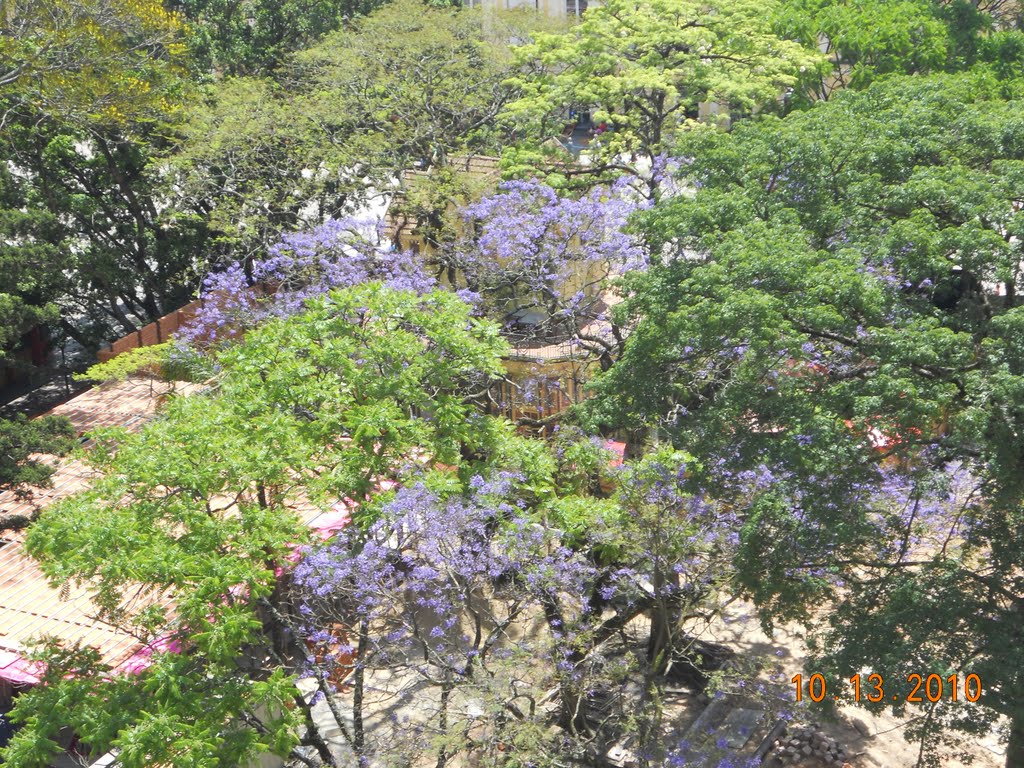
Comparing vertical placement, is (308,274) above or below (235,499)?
above

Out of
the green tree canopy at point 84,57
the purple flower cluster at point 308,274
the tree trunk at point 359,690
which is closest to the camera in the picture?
the tree trunk at point 359,690

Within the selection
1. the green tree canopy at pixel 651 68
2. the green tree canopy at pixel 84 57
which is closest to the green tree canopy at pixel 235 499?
the green tree canopy at pixel 84 57

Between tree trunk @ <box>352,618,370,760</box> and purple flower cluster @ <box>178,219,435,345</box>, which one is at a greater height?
purple flower cluster @ <box>178,219,435,345</box>

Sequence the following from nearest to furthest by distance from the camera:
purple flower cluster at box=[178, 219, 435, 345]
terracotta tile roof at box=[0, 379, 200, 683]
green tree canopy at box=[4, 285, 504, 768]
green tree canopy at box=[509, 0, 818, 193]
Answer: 1. green tree canopy at box=[4, 285, 504, 768]
2. terracotta tile roof at box=[0, 379, 200, 683]
3. purple flower cluster at box=[178, 219, 435, 345]
4. green tree canopy at box=[509, 0, 818, 193]

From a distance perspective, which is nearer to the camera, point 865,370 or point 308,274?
point 865,370

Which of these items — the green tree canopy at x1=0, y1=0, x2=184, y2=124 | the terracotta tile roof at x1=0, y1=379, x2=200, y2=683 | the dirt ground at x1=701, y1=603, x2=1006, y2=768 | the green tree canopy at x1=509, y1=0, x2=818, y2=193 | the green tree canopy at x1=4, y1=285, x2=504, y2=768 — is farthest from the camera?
the green tree canopy at x1=509, y1=0, x2=818, y2=193

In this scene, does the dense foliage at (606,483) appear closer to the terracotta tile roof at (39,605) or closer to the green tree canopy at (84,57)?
the terracotta tile roof at (39,605)

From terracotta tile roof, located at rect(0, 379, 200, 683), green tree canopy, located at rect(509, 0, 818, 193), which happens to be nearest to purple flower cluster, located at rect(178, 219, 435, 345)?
terracotta tile roof, located at rect(0, 379, 200, 683)

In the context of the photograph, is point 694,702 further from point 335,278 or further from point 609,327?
point 335,278

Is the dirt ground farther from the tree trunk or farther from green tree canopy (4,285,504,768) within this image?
green tree canopy (4,285,504,768)

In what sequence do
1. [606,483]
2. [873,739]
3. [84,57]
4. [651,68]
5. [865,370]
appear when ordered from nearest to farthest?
[865,370] → [873,739] → [606,483] → [84,57] → [651,68]

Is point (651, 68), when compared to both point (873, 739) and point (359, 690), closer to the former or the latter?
point (873, 739)

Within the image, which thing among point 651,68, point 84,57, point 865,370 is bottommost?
point 865,370

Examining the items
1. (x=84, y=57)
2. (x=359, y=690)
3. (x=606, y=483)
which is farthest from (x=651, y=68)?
(x=359, y=690)
